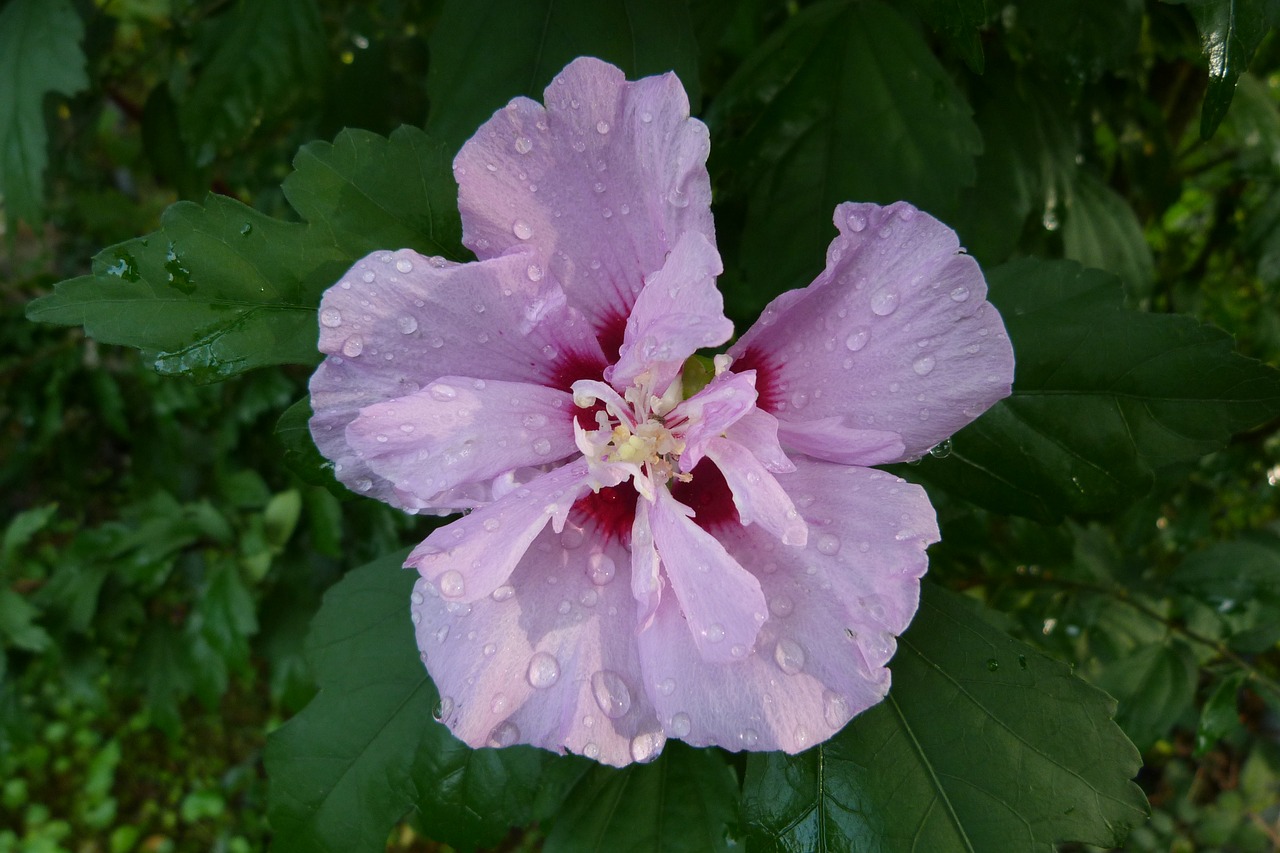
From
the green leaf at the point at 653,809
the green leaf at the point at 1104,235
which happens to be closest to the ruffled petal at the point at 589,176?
the green leaf at the point at 653,809

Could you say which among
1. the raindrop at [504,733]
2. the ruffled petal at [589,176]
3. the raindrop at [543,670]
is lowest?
Answer: the raindrop at [504,733]

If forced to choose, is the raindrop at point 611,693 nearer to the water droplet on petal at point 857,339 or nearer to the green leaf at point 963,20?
the water droplet on petal at point 857,339

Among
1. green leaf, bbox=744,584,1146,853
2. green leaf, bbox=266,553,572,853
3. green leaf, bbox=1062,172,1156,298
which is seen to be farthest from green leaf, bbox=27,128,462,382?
green leaf, bbox=1062,172,1156,298

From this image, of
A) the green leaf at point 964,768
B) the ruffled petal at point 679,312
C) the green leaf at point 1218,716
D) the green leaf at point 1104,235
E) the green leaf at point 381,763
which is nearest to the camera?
the ruffled petal at point 679,312

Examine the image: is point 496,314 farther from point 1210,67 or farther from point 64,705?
point 64,705

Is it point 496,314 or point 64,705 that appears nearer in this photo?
point 496,314

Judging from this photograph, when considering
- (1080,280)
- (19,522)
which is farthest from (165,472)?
(1080,280)

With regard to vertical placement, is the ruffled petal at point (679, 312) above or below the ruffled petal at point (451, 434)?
above
